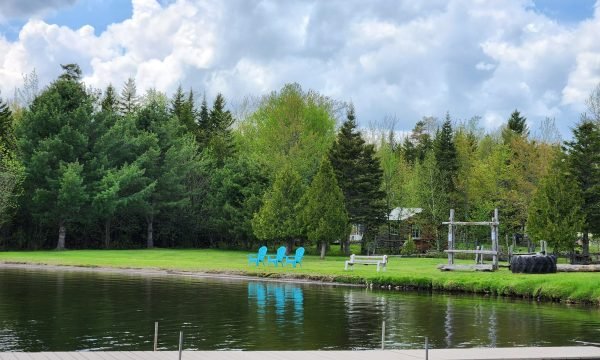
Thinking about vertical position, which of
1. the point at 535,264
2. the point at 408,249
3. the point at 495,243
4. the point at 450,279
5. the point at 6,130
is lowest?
the point at 450,279

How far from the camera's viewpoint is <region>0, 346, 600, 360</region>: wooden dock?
13953mm

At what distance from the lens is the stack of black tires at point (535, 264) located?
3678cm

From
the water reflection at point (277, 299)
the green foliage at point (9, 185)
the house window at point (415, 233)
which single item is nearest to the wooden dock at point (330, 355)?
the water reflection at point (277, 299)

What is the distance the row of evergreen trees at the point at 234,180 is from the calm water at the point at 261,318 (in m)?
24.6

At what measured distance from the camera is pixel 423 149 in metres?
102

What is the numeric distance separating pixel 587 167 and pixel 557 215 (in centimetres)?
856

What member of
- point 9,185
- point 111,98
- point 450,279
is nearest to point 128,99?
point 111,98

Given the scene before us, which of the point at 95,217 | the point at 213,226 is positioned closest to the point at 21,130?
the point at 95,217

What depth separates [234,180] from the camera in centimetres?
6825

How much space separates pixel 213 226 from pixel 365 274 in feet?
115

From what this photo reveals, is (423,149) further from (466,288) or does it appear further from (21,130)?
(466,288)

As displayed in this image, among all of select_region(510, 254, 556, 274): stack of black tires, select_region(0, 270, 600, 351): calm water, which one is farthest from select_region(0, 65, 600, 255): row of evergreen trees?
select_region(0, 270, 600, 351): calm water

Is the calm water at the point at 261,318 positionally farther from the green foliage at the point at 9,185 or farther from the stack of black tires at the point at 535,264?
the green foliage at the point at 9,185

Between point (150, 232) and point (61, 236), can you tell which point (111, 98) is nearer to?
A: point (150, 232)
